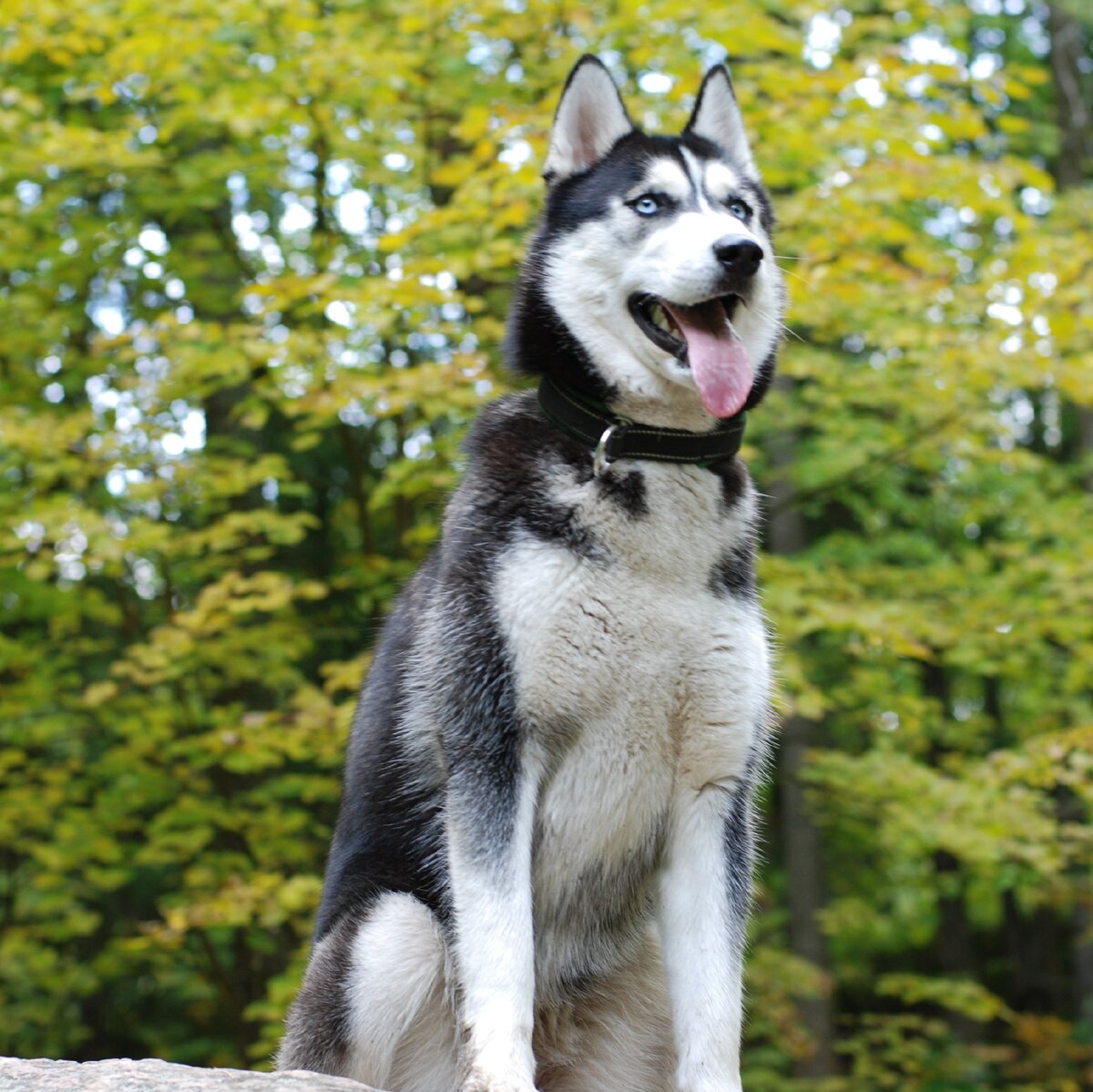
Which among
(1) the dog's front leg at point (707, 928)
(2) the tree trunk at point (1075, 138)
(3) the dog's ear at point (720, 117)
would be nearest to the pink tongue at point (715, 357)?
(3) the dog's ear at point (720, 117)

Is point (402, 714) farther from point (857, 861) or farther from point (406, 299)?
point (857, 861)

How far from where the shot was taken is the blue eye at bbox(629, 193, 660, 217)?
287 centimetres

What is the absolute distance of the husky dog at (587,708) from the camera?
257cm

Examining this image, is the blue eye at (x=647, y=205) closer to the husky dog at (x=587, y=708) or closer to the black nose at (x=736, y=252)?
the husky dog at (x=587, y=708)

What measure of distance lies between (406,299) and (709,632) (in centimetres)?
264

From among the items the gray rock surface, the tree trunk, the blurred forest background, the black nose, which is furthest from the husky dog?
the tree trunk

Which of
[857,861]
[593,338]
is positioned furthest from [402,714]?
[857,861]

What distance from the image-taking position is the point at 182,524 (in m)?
6.84

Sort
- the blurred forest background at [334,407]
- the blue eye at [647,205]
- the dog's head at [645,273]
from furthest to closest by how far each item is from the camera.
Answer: the blurred forest background at [334,407] → the blue eye at [647,205] → the dog's head at [645,273]

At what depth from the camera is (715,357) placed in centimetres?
269

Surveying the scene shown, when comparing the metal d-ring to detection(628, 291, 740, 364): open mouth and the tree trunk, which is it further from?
the tree trunk

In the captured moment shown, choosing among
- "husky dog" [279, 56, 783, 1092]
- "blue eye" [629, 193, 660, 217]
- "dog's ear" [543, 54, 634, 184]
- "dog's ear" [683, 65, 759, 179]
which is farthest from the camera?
"dog's ear" [683, 65, 759, 179]

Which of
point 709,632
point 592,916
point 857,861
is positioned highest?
point 709,632

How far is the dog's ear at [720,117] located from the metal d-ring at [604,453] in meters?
0.99
